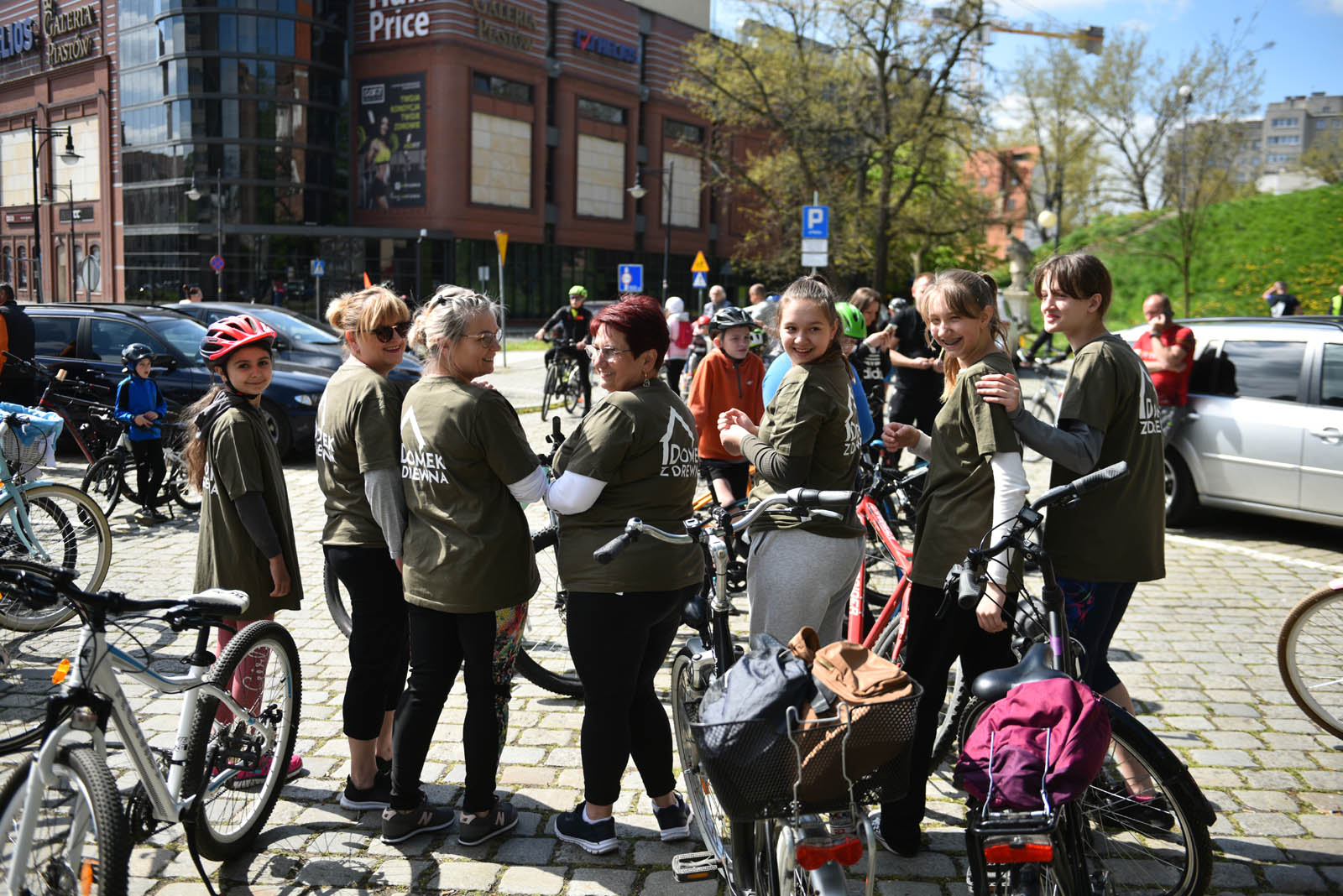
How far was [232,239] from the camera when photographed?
1902 inches

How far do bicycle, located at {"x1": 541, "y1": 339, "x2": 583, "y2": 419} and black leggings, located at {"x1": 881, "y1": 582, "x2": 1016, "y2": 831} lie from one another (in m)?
13.1

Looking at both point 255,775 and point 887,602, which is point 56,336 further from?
point 887,602

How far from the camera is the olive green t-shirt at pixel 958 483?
349 centimetres

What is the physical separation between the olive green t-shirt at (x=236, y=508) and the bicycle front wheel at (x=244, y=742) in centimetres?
21

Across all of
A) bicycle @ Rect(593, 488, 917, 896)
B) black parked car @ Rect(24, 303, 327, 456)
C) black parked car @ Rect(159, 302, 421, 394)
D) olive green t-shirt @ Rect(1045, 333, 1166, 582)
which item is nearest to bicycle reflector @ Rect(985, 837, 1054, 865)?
bicycle @ Rect(593, 488, 917, 896)

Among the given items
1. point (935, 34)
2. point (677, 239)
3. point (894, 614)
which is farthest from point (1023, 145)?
point (894, 614)

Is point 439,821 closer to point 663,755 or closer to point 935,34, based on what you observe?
point 663,755

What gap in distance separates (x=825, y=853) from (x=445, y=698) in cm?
167

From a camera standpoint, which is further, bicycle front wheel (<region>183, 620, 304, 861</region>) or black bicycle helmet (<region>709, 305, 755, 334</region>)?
black bicycle helmet (<region>709, 305, 755, 334</region>)

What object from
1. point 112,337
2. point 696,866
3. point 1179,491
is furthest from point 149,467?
point 1179,491

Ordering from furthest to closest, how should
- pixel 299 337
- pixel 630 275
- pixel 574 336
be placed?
pixel 630 275 < pixel 574 336 < pixel 299 337

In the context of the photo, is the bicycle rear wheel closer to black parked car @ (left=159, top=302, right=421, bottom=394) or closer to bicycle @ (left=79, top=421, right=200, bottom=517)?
bicycle @ (left=79, top=421, right=200, bottom=517)

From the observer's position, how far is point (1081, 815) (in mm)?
2930

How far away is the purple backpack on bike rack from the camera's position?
259cm
